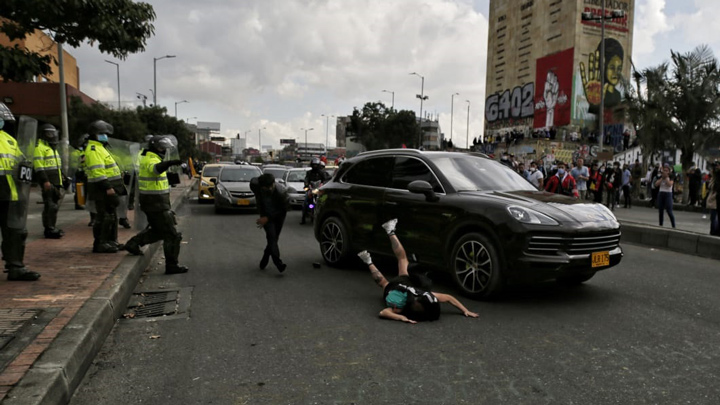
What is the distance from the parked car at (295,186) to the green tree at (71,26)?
296 inches

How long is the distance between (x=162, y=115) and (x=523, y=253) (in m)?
45.6

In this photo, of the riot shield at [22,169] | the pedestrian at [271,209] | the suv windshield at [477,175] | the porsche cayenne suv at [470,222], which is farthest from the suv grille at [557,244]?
the riot shield at [22,169]

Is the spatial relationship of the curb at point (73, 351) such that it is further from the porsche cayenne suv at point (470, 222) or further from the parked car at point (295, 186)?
the parked car at point (295, 186)

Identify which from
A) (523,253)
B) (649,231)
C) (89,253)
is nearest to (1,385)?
(523,253)

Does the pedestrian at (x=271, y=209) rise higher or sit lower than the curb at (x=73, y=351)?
higher

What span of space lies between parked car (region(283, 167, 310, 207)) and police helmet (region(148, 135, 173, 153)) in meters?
7.38

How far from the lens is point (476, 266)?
5.76 metres

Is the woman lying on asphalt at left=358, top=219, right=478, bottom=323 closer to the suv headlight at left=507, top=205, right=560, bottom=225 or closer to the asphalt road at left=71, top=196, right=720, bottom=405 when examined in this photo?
the asphalt road at left=71, top=196, right=720, bottom=405

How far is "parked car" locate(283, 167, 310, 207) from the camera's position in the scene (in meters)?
15.9

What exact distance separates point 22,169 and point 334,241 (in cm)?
399

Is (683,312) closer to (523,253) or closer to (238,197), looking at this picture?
(523,253)

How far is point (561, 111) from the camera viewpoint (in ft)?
168

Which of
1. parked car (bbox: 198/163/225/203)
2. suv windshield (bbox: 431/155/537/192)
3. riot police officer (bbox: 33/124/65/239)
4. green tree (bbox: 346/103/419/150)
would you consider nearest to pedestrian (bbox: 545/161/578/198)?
suv windshield (bbox: 431/155/537/192)

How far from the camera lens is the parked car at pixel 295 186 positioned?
15.9 metres
